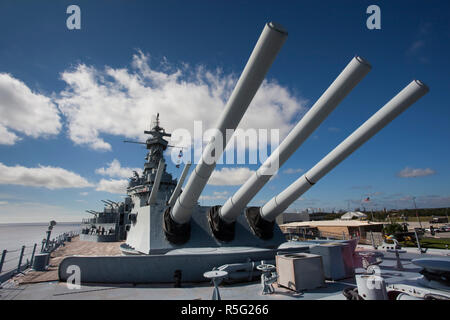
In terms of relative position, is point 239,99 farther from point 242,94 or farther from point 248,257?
point 248,257

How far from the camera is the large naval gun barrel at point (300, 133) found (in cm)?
324

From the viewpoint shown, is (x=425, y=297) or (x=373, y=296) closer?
(x=425, y=297)

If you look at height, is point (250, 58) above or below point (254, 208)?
above

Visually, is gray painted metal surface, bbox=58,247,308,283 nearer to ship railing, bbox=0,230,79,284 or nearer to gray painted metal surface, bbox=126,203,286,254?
gray painted metal surface, bbox=126,203,286,254

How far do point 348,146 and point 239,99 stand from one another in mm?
2963

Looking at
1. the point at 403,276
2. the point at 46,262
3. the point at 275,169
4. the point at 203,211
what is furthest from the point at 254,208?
the point at 46,262

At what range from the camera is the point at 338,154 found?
486cm

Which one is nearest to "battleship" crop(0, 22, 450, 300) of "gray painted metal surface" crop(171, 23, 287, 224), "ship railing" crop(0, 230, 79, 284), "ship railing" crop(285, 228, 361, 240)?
"gray painted metal surface" crop(171, 23, 287, 224)

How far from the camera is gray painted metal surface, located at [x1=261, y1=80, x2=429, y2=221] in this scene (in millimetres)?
3713

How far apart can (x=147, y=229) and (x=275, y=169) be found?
3945 millimetres

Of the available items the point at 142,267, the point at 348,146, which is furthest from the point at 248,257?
the point at 348,146

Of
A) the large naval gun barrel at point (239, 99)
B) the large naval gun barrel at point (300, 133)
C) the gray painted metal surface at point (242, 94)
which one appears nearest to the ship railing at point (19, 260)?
the large naval gun barrel at point (239, 99)

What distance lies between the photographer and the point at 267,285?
4273 millimetres
